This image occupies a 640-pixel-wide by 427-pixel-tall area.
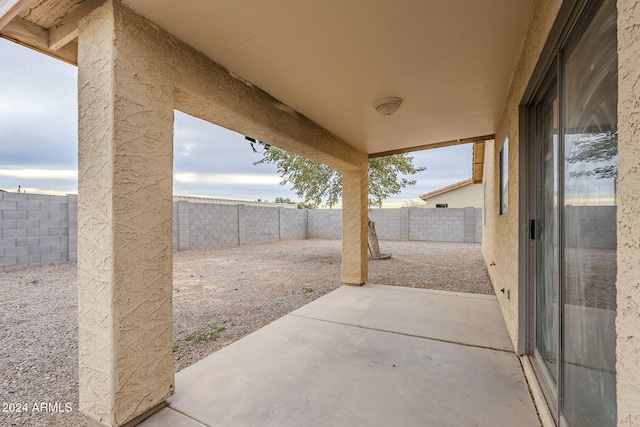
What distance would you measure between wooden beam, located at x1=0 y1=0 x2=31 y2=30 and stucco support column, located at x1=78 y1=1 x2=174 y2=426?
10.1 inches

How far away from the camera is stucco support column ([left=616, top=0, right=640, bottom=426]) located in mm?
650

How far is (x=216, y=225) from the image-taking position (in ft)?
36.2

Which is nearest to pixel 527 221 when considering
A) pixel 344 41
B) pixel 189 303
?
pixel 344 41

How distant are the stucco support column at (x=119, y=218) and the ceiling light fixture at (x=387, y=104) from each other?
189cm

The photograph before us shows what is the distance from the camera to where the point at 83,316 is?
5.33 ft

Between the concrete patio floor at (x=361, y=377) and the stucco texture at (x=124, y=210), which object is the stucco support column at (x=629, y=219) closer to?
the concrete patio floor at (x=361, y=377)

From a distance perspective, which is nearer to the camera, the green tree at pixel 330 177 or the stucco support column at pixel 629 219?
the stucco support column at pixel 629 219

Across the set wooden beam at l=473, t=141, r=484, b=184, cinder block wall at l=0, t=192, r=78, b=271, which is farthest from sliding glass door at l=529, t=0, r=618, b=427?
cinder block wall at l=0, t=192, r=78, b=271

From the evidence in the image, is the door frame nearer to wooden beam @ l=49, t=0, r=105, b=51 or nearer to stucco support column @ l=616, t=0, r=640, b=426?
stucco support column @ l=616, t=0, r=640, b=426

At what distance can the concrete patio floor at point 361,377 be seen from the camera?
1.72 meters

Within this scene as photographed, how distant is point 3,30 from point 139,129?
96cm

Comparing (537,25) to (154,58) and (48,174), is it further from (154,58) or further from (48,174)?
(48,174)

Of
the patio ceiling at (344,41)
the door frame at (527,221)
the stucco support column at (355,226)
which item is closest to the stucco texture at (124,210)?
the patio ceiling at (344,41)

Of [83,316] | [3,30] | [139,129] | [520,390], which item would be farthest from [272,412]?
[3,30]
